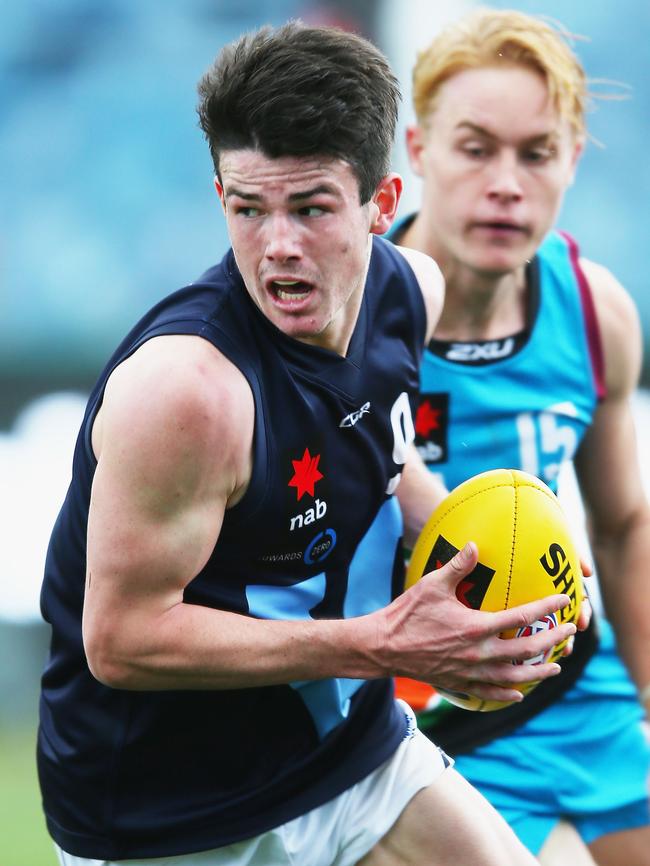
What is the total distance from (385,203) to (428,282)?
562 mm

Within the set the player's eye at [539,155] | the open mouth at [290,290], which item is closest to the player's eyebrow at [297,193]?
the open mouth at [290,290]

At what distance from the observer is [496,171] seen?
13.7ft

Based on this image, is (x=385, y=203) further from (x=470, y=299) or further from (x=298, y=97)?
(x=470, y=299)

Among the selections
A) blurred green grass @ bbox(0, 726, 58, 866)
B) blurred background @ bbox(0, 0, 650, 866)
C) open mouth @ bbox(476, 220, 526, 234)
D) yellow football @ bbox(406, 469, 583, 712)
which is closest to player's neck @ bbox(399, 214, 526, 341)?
open mouth @ bbox(476, 220, 526, 234)

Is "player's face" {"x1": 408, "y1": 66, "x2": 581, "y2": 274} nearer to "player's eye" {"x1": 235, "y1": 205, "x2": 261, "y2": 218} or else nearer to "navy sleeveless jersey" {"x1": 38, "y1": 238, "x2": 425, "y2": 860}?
"navy sleeveless jersey" {"x1": 38, "y1": 238, "x2": 425, "y2": 860}

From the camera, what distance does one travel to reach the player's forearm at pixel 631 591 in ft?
14.4

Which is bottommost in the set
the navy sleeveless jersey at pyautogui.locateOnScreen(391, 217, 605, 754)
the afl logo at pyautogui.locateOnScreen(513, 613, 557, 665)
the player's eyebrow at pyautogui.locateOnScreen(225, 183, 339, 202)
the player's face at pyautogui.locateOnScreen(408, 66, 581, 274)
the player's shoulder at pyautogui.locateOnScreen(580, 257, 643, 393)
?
the afl logo at pyautogui.locateOnScreen(513, 613, 557, 665)

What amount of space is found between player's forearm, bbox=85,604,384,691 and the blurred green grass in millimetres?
3076

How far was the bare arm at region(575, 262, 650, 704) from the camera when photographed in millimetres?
4340

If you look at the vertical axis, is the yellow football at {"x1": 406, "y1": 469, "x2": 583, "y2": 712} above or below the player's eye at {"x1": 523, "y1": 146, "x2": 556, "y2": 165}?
Result: below

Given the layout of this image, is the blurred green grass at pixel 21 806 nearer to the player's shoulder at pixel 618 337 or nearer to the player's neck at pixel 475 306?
the player's neck at pixel 475 306

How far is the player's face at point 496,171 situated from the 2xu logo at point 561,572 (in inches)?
49.6

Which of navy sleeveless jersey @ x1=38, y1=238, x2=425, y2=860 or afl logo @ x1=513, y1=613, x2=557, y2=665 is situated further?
afl logo @ x1=513, y1=613, x2=557, y2=665

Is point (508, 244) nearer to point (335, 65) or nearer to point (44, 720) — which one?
point (335, 65)
